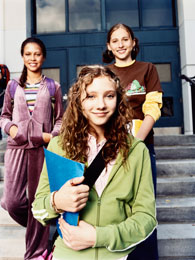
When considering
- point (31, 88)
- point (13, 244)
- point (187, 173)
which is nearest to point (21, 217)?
point (13, 244)

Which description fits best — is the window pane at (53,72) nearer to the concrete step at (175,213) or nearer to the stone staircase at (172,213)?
the stone staircase at (172,213)

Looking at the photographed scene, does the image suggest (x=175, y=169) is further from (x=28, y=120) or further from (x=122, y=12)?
(x=122, y=12)

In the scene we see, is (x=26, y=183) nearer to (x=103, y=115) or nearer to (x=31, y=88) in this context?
(x=31, y=88)

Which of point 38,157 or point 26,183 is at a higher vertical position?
point 38,157

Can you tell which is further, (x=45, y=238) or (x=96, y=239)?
(x=45, y=238)

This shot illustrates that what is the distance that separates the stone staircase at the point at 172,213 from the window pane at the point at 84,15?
3650 millimetres

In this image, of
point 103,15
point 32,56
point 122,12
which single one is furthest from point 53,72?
point 32,56

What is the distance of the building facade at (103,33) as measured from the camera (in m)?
6.05

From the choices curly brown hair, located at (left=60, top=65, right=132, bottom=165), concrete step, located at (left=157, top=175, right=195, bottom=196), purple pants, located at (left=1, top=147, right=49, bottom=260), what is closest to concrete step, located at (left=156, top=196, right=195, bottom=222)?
concrete step, located at (left=157, top=175, right=195, bottom=196)

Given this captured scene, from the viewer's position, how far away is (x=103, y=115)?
1285mm

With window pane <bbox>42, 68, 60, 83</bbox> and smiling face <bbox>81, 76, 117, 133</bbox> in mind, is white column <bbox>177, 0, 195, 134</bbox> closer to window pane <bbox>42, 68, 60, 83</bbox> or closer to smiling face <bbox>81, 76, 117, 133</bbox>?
window pane <bbox>42, 68, 60, 83</bbox>

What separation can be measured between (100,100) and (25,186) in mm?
1393

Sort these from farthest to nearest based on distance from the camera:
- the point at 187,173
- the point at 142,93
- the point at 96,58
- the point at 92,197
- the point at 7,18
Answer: the point at 96,58, the point at 7,18, the point at 187,173, the point at 142,93, the point at 92,197

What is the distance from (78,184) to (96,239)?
0.84ft
